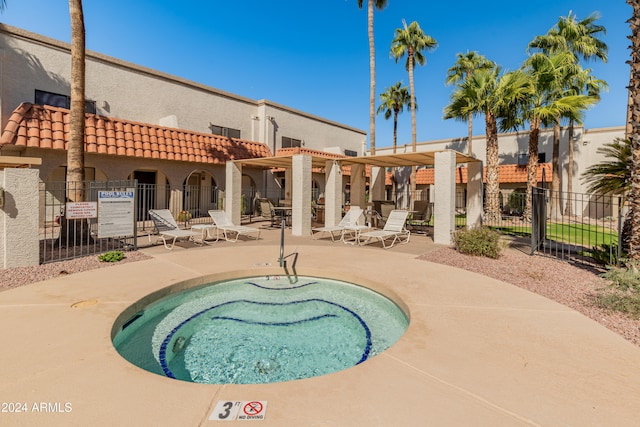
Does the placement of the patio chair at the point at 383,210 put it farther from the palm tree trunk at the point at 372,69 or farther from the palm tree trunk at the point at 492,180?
the palm tree trunk at the point at 492,180

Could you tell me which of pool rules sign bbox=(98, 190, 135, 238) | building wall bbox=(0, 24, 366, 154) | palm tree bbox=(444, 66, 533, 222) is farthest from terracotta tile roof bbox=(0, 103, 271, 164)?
palm tree bbox=(444, 66, 533, 222)

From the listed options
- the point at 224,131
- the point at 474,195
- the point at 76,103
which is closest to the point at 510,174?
the point at 474,195

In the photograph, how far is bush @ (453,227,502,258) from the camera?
28.9 feet

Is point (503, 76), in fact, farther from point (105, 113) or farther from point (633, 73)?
point (105, 113)

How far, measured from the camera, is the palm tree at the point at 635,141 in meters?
6.82

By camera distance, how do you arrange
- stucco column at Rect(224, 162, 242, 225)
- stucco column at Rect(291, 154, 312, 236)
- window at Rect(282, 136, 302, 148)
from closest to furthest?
stucco column at Rect(291, 154, 312, 236) → stucco column at Rect(224, 162, 242, 225) → window at Rect(282, 136, 302, 148)

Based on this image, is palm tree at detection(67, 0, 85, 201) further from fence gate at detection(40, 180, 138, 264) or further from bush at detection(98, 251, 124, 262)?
bush at detection(98, 251, 124, 262)

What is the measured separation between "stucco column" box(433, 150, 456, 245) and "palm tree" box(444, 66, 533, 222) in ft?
27.3

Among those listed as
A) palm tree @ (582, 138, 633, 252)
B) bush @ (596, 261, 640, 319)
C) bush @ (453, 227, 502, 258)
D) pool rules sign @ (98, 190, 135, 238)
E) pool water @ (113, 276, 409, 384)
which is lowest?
pool water @ (113, 276, 409, 384)

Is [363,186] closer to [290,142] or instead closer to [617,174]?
[617,174]

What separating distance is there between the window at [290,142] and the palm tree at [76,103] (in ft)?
55.7

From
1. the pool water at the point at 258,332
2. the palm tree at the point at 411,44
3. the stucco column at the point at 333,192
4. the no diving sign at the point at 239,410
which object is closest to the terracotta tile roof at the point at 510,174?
the palm tree at the point at 411,44

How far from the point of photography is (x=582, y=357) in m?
3.47

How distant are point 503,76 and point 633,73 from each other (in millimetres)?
10854
